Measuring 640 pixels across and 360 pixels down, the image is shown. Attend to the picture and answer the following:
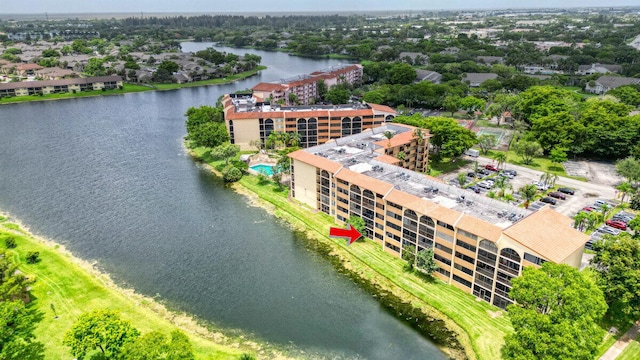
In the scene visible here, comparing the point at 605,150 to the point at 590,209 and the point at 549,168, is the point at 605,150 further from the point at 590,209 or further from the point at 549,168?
the point at 590,209

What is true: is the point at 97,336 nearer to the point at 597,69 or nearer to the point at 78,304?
the point at 78,304

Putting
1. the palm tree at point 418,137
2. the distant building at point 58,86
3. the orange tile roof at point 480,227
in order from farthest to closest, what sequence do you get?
the distant building at point 58,86
the palm tree at point 418,137
the orange tile roof at point 480,227

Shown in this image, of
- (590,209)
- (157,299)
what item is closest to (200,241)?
(157,299)

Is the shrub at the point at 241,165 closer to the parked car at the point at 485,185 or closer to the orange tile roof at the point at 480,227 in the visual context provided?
the parked car at the point at 485,185

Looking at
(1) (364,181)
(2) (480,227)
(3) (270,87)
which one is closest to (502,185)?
(1) (364,181)

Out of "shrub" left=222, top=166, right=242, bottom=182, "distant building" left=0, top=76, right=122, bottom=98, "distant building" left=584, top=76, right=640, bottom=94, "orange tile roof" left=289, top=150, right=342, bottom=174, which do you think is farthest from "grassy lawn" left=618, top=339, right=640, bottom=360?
"distant building" left=0, top=76, right=122, bottom=98

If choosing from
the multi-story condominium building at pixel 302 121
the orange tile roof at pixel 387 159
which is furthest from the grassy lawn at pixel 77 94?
the orange tile roof at pixel 387 159
